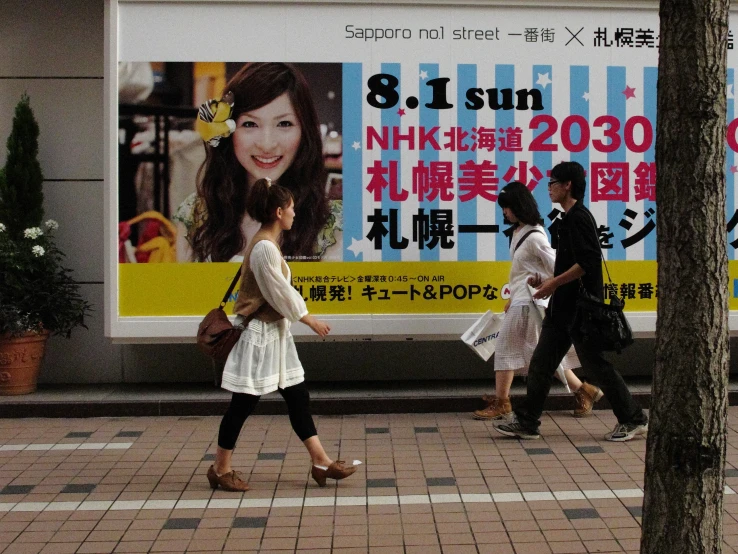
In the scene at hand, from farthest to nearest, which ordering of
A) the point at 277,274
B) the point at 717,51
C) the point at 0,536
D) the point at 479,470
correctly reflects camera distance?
the point at 479,470, the point at 277,274, the point at 0,536, the point at 717,51

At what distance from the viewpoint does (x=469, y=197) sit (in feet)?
25.3

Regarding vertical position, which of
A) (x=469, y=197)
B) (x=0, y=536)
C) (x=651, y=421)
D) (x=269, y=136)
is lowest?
(x=0, y=536)

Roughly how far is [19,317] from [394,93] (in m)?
3.34

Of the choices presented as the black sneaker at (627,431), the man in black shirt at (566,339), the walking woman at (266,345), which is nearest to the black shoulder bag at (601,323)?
the man in black shirt at (566,339)

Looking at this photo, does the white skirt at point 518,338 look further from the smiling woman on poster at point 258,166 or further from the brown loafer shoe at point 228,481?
the brown loafer shoe at point 228,481

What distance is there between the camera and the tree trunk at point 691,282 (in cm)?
300

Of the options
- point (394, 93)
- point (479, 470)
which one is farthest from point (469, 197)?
point (479, 470)

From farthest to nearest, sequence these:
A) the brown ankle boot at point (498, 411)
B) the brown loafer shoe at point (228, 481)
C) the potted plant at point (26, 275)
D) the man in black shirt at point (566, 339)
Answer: the potted plant at point (26, 275) < the brown ankle boot at point (498, 411) < the man in black shirt at point (566, 339) < the brown loafer shoe at point (228, 481)

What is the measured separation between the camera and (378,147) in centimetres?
763

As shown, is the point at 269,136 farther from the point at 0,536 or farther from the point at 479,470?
the point at 0,536

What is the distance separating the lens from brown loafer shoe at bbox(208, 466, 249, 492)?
5.29 metres

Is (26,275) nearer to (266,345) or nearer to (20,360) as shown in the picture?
(20,360)

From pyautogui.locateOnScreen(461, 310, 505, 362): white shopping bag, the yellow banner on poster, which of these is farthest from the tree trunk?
the yellow banner on poster

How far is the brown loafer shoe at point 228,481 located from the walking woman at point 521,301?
235 cm
